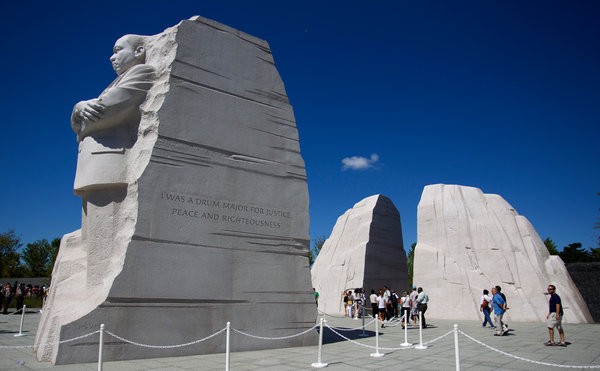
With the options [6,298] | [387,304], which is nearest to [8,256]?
[6,298]

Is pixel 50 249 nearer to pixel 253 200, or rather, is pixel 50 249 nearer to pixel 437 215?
pixel 437 215

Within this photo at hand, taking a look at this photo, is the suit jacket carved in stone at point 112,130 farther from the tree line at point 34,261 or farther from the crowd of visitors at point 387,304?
the tree line at point 34,261

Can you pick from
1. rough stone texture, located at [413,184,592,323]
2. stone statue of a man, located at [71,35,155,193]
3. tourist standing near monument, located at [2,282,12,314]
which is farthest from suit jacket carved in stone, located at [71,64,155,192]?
tourist standing near monument, located at [2,282,12,314]

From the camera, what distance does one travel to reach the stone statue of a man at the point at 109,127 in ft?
28.3

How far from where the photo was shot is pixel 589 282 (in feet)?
63.6

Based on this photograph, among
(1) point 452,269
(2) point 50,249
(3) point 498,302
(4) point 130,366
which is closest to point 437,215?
(1) point 452,269

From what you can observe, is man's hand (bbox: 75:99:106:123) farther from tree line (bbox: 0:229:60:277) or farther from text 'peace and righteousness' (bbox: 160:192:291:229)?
tree line (bbox: 0:229:60:277)

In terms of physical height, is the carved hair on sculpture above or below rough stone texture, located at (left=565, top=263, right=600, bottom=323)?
above

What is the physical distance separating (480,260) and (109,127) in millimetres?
15795

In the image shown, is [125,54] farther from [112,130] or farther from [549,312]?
[549,312]

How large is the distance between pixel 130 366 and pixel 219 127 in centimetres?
494

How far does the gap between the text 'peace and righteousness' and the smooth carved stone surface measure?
471 inches

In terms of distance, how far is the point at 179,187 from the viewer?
8.64 m

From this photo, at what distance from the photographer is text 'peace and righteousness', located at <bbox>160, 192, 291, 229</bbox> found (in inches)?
337
